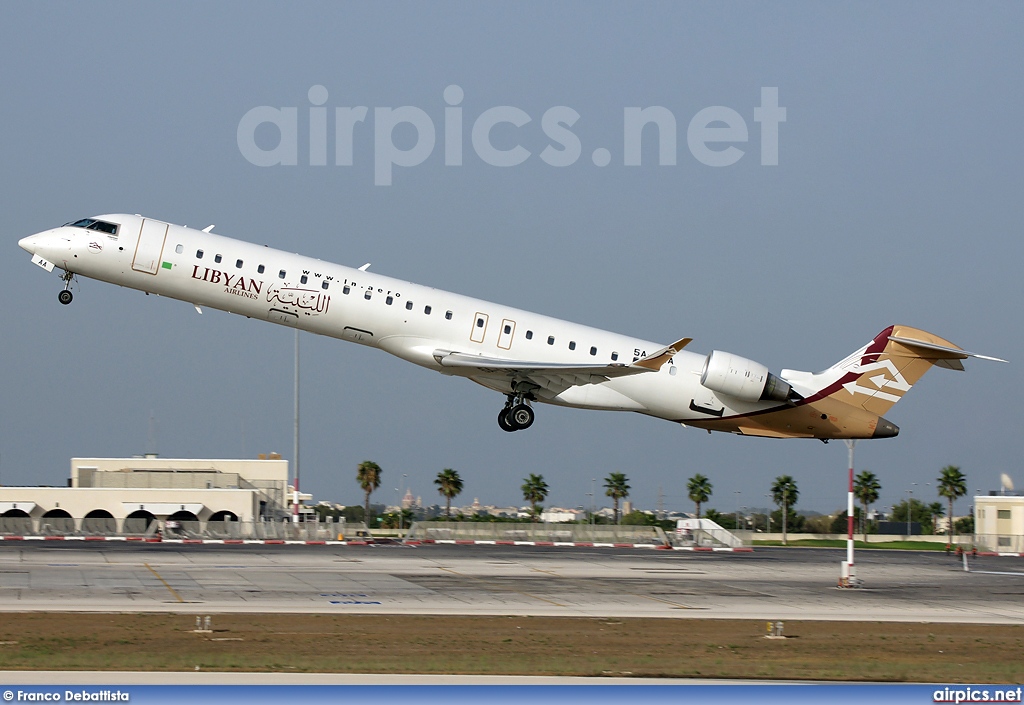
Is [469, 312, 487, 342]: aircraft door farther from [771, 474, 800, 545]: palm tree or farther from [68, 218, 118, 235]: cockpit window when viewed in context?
Answer: [771, 474, 800, 545]: palm tree

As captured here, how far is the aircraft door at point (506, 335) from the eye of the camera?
34.3 meters

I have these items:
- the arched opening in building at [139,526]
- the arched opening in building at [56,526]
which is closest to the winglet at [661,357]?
the arched opening in building at [139,526]

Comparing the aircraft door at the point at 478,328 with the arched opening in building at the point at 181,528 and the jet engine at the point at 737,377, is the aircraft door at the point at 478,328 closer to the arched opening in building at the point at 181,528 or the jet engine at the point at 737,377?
the jet engine at the point at 737,377

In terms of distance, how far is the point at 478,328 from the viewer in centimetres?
3406

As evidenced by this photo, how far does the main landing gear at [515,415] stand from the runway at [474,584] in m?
4.72

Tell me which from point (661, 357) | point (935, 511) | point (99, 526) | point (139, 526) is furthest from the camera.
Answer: point (935, 511)

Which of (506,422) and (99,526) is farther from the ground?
(506,422)

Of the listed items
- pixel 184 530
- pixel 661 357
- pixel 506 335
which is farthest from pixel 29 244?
pixel 184 530

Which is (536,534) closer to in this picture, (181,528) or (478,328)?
(181,528)

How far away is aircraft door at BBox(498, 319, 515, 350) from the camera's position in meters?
34.3

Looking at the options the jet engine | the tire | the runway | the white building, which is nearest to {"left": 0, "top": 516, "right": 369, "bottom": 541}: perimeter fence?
the runway

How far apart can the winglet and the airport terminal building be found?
3006 cm

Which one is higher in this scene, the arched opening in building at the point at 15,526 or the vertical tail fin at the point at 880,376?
the vertical tail fin at the point at 880,376

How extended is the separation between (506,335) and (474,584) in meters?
7.35
